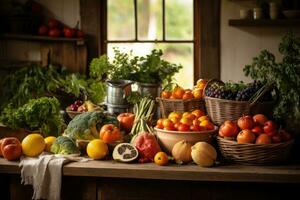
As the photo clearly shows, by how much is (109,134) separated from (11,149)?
490mm

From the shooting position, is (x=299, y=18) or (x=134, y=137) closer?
(x=134, y=137)

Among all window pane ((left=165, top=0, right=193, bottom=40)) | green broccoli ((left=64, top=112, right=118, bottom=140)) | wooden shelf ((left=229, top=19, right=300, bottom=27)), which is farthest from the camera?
window pane ((left=165, top=0, right=193, bottom=40))

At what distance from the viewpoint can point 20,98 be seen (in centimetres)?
430

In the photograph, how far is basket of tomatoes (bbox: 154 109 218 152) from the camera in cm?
240

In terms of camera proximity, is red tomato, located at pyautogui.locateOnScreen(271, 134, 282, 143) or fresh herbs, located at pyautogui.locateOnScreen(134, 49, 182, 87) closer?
red tomato, located at pyautogui.locateOnScreen(271, 134, 282, 143)

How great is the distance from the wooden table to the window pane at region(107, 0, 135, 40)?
8.90 ft

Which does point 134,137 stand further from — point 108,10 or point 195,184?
point 108,10

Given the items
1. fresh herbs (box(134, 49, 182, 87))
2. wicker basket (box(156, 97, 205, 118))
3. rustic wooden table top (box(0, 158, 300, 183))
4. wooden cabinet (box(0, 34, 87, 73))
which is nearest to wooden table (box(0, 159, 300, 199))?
rustic wooden table top (box(0, 158, 300, 183))

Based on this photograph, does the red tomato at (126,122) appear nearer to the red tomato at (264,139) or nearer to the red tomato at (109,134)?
the red tomato at (109,134)

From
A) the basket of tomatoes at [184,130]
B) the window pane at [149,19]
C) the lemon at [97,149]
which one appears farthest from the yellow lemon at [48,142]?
the window pane at [149,19]

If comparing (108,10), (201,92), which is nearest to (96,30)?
(108,10)

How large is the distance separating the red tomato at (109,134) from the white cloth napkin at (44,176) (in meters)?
0.23

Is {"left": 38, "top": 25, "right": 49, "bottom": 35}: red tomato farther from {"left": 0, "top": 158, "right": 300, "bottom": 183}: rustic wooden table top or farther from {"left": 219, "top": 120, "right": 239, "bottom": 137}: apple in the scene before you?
{"left": 219, "top": 120, "right": 239, "bottom": 137}: apple

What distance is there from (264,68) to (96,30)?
269cm
